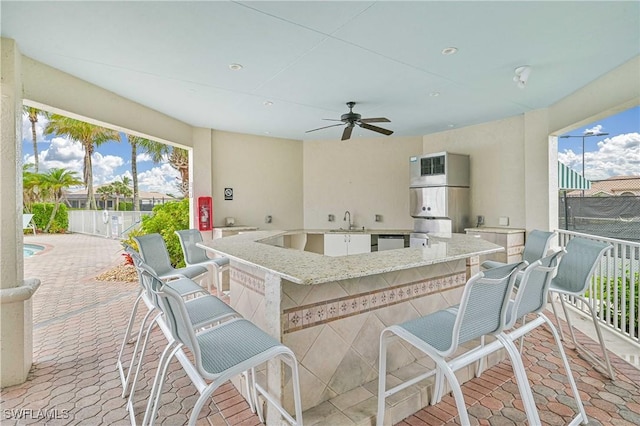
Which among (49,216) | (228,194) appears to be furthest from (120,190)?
(228,194)

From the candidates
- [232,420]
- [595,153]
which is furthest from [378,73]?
[595,153]

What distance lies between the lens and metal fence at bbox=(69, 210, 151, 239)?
1093 centimetres

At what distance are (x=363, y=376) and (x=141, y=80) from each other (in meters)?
3.37

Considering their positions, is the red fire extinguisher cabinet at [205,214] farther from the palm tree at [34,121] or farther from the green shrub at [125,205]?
the green shrub at [125,205]

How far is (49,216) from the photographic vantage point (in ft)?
41.6

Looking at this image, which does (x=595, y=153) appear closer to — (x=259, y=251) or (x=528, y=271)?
(x=528, y=271)

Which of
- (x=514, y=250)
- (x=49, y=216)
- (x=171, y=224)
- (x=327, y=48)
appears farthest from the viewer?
(x=49, y=216)

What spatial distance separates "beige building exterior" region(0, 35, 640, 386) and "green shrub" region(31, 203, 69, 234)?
39.2ft

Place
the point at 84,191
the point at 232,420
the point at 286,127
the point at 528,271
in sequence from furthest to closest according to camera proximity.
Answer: the point at 84,191 < the point at 286,127 < the point at 232,420 < the point at 528,271

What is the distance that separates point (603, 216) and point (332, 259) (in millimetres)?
5770

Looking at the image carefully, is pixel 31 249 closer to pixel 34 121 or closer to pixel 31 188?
pixel 31 188

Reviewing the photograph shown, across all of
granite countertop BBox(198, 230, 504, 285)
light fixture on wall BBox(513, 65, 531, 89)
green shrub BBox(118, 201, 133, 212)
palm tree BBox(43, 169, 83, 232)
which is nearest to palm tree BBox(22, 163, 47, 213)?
palm tree BBox(43, 169, 83, 232)

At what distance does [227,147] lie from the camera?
540cm

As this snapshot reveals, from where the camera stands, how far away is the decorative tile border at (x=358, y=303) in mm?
1641
